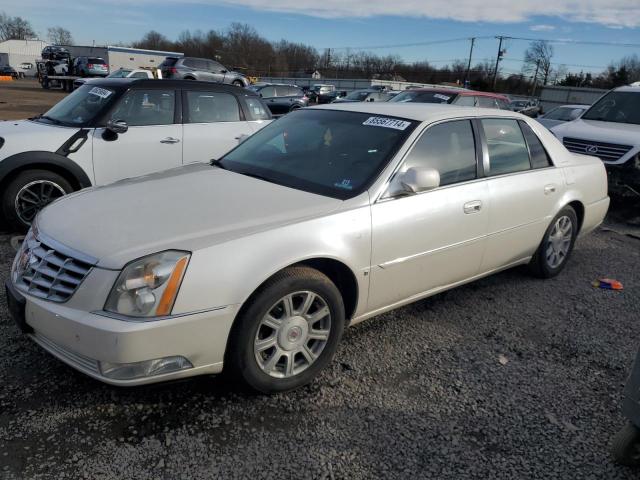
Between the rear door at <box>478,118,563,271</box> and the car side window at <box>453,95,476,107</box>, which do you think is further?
the car side window at <box>453,95,476,107</box>

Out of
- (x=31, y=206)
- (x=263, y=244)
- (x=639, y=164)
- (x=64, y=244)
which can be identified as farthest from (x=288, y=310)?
(x=639, y=164)

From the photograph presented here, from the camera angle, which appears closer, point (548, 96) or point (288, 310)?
point (288, 310)

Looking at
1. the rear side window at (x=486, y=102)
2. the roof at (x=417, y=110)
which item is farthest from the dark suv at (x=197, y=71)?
the roof at (x=417, y=110)

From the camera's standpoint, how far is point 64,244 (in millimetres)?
2539

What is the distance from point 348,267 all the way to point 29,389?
6.20 ft

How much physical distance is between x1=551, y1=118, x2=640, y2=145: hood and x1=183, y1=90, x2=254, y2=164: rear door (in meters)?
5.30

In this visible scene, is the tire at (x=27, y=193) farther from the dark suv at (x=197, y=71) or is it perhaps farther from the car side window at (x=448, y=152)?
the dark suv at (x=197, y=71)

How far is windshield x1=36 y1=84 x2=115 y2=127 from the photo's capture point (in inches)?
218

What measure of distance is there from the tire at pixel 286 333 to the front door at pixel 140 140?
3.41 meters

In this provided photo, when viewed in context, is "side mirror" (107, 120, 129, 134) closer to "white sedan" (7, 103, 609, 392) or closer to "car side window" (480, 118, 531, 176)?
"white sedan" (7, 103, 609, 392)

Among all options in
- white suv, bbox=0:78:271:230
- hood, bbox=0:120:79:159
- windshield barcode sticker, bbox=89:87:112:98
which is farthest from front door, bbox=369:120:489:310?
windshield barcode sticker, bbox=89:87:112:98

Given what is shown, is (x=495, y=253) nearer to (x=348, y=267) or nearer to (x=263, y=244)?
(x=348, y=267)

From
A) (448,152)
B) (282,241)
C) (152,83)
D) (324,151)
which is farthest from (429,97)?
(282,241)

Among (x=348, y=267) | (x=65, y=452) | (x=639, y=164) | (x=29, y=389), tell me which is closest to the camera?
(x=65, y=452)
